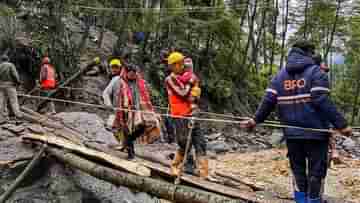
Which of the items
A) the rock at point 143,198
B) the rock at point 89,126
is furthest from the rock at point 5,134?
the rock at point 143,198

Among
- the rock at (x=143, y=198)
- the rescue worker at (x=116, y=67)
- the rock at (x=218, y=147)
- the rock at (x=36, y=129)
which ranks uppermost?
the rescue worker at (x=116, y=67)

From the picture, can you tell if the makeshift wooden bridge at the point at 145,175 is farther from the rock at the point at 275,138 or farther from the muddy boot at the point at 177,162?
the rock at the point at 275,138

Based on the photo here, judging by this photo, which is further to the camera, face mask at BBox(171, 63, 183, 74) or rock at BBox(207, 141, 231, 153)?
rock at BBox(207, 141, 231, 153)

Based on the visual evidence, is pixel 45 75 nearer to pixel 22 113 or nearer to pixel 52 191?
pixel 22 113

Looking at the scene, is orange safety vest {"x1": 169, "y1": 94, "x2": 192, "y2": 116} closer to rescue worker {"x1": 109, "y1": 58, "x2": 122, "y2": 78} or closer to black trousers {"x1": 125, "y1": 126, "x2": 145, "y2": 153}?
black trousers {"x1": 125, "y1": 126, "x2": 145, "y2": 153}

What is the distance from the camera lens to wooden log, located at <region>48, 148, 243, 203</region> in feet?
14.5

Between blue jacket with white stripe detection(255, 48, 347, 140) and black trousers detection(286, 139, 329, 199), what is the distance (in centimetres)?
11

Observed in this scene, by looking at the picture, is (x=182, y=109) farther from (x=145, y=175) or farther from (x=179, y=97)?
(x=145, y=175)

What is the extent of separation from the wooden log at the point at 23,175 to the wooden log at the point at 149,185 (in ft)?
1.41

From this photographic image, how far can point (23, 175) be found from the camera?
6418 millimetres

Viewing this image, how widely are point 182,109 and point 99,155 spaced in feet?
5.85

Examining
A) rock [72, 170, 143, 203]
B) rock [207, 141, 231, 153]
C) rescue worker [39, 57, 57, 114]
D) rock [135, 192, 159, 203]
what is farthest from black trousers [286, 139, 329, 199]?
rock [207, 141, 231, 153]

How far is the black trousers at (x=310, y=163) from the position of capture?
154 inches

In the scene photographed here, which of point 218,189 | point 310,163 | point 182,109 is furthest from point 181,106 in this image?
point 310,163
